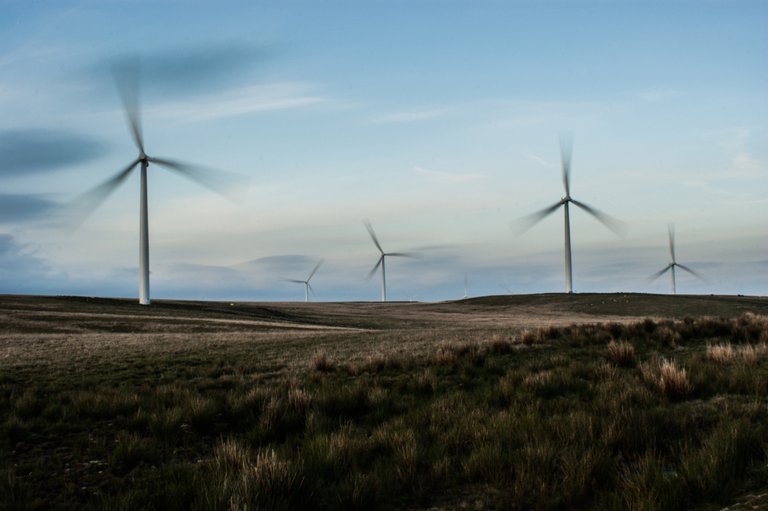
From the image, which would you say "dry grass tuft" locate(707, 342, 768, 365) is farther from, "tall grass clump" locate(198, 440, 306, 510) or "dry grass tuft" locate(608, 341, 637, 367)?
"tall grass clump" locate(198, 440, 306, 510)

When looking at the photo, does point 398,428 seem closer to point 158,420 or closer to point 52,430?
point 158,420

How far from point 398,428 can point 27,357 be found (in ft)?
53.7

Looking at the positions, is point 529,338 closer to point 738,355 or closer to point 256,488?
point 738,355

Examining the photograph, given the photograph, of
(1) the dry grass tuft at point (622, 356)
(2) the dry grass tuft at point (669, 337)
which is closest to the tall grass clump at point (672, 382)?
(1) the dry grass tuft at point (622, 356)

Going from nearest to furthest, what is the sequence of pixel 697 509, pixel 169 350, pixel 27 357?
pixel 697 509 < pixel 27 357 < pixel 169 350

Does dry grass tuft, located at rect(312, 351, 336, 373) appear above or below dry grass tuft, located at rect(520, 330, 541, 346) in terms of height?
below

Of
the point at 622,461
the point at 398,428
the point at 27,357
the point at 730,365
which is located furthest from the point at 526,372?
the point at 27,357

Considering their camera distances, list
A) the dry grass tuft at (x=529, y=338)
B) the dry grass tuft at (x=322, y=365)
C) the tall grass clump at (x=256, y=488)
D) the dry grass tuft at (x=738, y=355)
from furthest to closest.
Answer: the dry grass tuft at (x=529, y=338) → the dry grass tuft at (x=322, y=365) → the dry grass tuft at (x=738, y=355) → the tall grass clump at (x=256, y=488)

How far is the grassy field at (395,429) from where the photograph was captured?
7.13 m

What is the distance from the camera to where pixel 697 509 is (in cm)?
636

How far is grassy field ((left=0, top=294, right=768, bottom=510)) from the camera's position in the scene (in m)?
7.13

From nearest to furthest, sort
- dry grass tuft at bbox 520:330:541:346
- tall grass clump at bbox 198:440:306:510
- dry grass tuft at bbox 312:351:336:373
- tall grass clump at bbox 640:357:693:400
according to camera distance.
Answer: tall grass clump at bbox 198:440:306:510, tall grass clump at bbox 640:357:693:400, dry grass tuft at bbox 312:351:336:373, dry grass tuft at bbox 520:330:541:346

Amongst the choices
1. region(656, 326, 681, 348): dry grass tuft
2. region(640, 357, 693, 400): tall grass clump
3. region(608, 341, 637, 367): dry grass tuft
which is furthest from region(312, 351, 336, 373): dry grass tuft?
region(656, 326, 681, 348): dry grass tuft

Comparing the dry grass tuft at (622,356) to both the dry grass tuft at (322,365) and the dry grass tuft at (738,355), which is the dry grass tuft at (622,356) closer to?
the dry grass tuft at (738,355)
